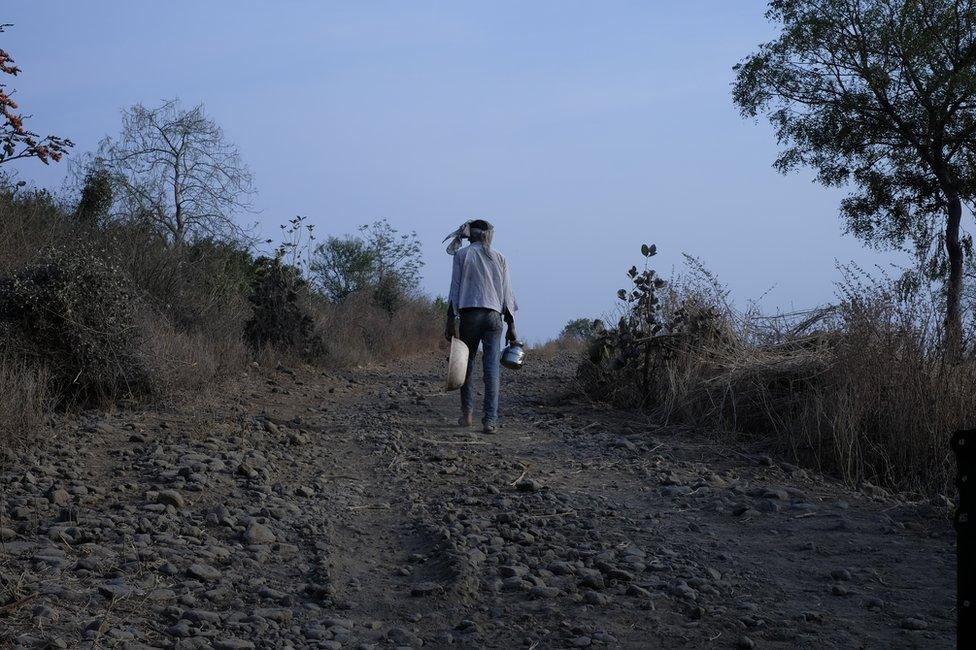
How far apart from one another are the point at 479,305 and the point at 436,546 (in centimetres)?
420

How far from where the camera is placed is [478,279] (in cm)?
884

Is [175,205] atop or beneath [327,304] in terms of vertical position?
atop

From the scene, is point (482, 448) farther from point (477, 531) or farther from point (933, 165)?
point (933, 165)

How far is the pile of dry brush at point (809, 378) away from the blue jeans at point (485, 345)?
1.83 m

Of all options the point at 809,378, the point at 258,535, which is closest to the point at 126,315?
the point at 258,535

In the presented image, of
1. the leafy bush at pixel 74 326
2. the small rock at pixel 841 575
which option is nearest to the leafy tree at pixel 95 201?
the leafy bush at pixel 74 326

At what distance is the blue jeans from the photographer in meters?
8.77

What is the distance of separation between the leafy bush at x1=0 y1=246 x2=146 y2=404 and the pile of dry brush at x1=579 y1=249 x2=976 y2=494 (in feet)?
17.4

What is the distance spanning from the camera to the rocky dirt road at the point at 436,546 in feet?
11.9

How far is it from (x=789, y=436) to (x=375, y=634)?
5.11m

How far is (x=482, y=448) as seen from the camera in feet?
25.9

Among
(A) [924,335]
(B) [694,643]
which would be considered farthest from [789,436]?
(B) [694,643]

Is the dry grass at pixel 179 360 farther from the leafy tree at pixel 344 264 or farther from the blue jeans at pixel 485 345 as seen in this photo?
the leafy tree at pixel 344 264

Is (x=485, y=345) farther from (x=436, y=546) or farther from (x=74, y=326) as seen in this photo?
(x=436, y=546)
